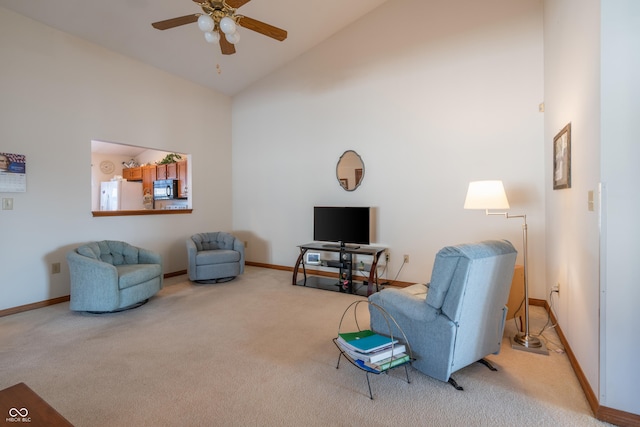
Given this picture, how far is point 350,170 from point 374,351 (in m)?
3.20

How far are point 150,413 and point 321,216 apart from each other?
130 inches

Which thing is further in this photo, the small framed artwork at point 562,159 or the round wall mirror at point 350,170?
the round wall mirror at point 350,170

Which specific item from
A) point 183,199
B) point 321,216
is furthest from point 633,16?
point 183,199

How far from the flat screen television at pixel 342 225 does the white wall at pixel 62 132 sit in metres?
2.34

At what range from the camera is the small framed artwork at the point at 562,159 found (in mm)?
2474

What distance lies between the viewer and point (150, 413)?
5.99 feet

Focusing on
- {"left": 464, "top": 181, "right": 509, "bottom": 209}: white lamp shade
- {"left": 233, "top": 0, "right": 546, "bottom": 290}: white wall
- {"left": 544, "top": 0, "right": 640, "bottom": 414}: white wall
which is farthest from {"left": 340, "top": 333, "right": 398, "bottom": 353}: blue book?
{"left": 233, "top": 0, "right": 546, "bottom": 290}: white wall

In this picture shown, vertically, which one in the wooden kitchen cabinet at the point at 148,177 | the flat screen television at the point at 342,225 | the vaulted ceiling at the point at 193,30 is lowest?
the flat screen television at the point at 342,225

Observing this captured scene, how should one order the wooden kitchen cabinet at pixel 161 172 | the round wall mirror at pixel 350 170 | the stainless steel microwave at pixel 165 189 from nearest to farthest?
the round wall mirror at pixel 350 170 → the stainless steel microwave at pixel 165 189 → the wooden kitchen cabinet at pixel 161 172

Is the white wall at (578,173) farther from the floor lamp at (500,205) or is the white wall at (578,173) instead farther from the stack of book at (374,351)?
the stack of book at (374,351)

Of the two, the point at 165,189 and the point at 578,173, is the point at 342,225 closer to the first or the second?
the point at 578,173

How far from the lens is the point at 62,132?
3.84 metres

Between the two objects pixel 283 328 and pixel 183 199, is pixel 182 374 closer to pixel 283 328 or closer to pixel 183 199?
pixel 283 328

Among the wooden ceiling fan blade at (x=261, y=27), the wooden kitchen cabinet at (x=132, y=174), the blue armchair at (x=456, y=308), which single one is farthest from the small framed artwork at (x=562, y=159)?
the wooden kitchen cabinet at (x=132, y=174)
